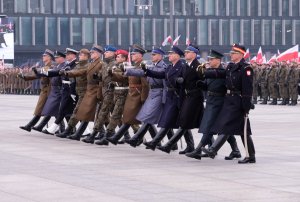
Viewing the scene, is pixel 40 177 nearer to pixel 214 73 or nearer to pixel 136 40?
pixel 214 73

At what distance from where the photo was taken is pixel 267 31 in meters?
98.6

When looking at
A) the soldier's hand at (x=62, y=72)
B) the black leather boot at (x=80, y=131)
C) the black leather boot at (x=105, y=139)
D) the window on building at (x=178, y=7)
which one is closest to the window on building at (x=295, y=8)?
the window on building at (x=178, y=7)

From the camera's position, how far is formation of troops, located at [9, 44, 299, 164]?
15.4 m

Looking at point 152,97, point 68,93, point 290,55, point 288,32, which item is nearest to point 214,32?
point 288,32

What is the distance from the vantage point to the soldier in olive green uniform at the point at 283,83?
40281 mm

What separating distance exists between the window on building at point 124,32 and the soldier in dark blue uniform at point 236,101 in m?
80.0

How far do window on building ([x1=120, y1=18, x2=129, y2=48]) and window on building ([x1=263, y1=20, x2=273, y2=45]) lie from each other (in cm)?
1284

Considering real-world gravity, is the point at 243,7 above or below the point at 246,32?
above

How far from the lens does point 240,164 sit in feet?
50.3

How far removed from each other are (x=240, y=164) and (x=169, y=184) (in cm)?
301

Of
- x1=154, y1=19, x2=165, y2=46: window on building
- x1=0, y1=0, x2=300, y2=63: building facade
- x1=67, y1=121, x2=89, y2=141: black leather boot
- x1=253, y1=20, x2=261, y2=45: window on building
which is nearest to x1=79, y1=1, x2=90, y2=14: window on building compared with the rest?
x1=0, y1=0, x2=300, y2=63: building facade

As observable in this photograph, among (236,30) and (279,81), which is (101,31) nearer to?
(236,30)

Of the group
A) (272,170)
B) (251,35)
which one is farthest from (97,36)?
(272,170)

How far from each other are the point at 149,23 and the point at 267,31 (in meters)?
11.3
